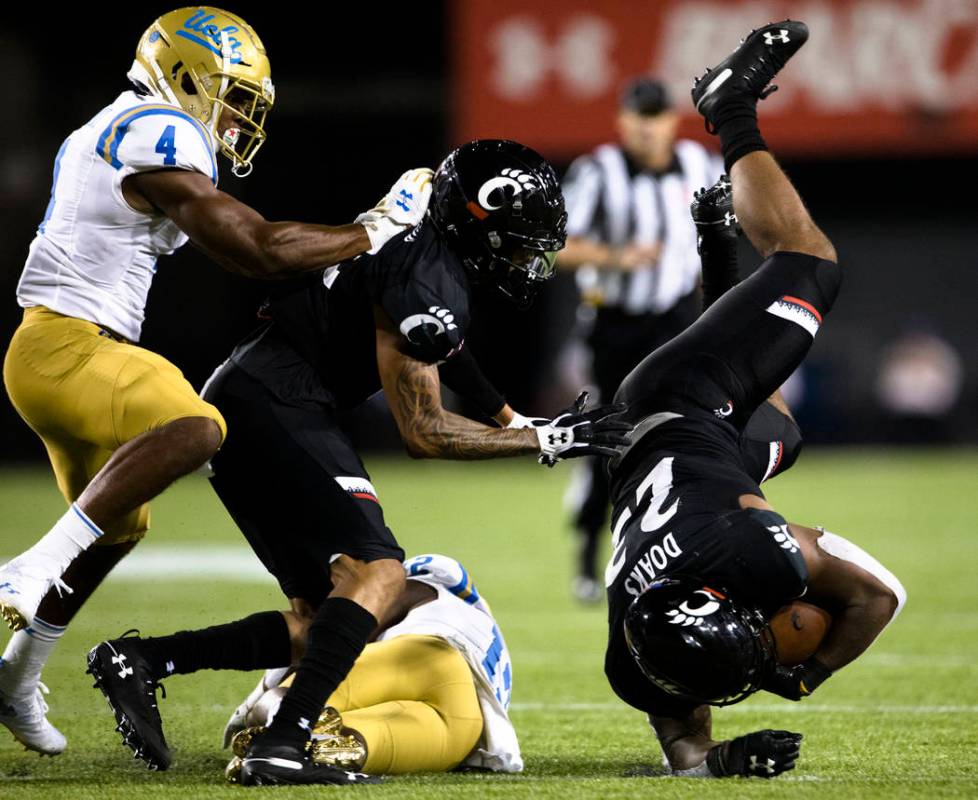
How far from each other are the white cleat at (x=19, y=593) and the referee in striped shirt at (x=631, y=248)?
3.23 m

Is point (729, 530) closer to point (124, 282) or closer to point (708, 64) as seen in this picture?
point (124, 282)

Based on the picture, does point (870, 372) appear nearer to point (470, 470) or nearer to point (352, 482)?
point (470, 470)

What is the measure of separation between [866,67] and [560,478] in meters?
4.26

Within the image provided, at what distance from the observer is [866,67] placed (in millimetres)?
11344

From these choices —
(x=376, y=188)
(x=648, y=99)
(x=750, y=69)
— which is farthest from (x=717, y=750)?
(x=376, y=188)

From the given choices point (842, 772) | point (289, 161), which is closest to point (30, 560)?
point (842, 772)

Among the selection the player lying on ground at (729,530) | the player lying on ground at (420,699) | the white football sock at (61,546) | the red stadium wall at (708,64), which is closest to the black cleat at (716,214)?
the player lying on ground at (729,530)

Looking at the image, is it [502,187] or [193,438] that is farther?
[502,187]

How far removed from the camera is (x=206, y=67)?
361cm

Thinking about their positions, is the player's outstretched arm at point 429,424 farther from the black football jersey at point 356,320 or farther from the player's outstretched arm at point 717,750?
the player's outstretched arm at point 717,750

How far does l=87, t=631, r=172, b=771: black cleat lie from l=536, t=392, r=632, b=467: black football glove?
3.21 feet

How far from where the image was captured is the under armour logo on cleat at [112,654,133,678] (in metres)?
3.23

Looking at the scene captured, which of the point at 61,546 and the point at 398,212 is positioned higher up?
the point at 398,212

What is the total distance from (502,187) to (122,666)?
4.42 ft
